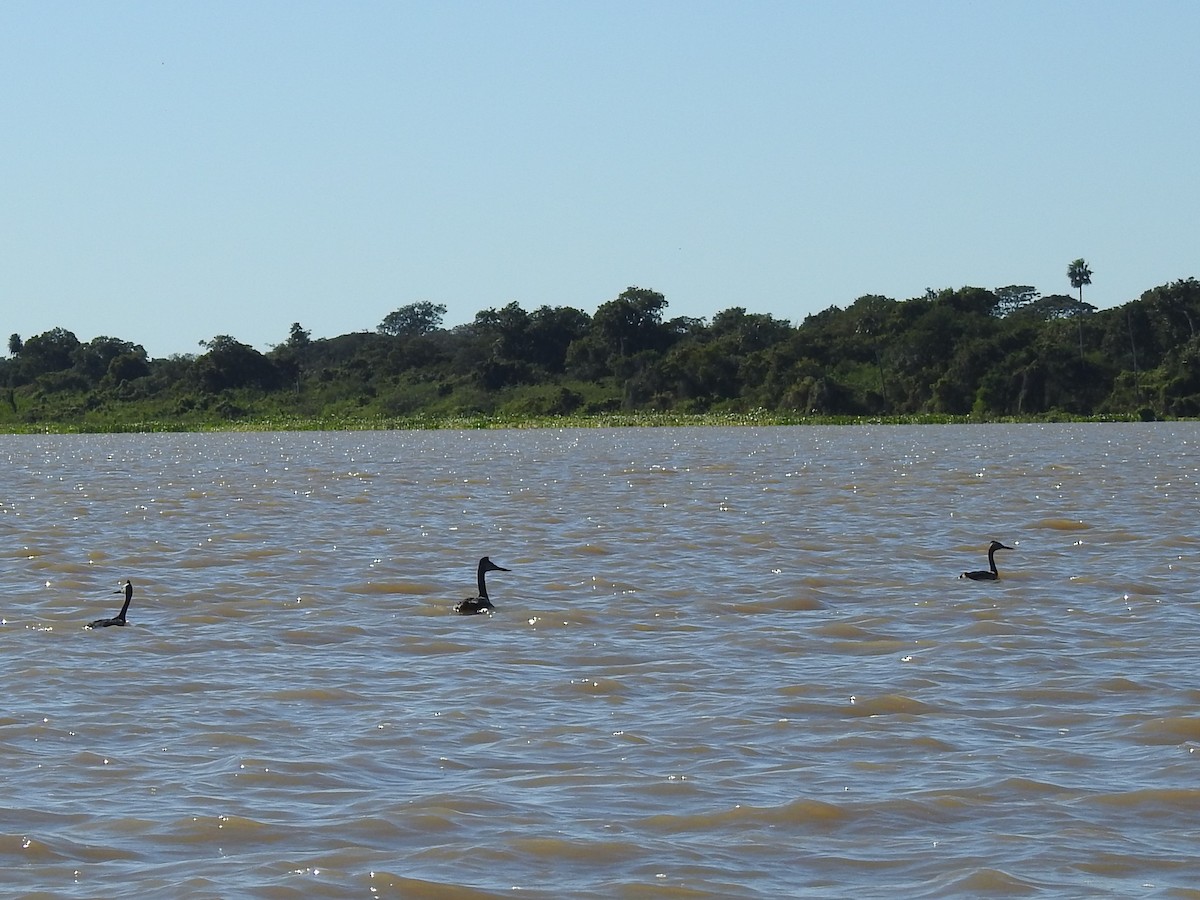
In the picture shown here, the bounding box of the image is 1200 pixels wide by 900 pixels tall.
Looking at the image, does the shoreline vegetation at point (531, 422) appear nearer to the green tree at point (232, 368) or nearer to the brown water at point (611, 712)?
the green tree at point (232, 368)

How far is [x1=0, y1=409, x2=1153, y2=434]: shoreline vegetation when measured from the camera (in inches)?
3408

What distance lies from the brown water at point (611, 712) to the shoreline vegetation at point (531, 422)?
63.3 metres

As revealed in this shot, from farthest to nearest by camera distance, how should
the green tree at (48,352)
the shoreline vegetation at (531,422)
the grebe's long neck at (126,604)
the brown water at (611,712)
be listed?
1. the green tree at (48,352)
2. the shoreline vegetation at (531,422)
3. the grebe's long neck at (126,604)
4. the brown water at (611,712)

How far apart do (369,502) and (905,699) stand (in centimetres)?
2060

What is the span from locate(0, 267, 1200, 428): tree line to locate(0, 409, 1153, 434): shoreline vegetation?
6.40 ft

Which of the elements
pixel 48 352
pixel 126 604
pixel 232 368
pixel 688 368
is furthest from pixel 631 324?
pixel 126 604

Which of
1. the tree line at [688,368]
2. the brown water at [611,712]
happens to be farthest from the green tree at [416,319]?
the brown water at [611,712]

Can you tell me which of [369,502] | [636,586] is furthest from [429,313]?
[636,586]

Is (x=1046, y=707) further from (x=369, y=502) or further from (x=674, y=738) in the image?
(x=369, y=502)

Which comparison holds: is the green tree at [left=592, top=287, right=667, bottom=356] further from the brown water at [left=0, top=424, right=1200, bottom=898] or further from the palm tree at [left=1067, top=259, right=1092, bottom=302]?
the brown water at [left=0, top=424, right=1200, bottom=898]

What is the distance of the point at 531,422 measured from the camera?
94.4 m

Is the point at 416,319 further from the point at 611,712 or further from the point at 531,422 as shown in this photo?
the point at 611,712

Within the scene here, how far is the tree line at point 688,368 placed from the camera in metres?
89.9

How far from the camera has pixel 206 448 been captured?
6544 cm
